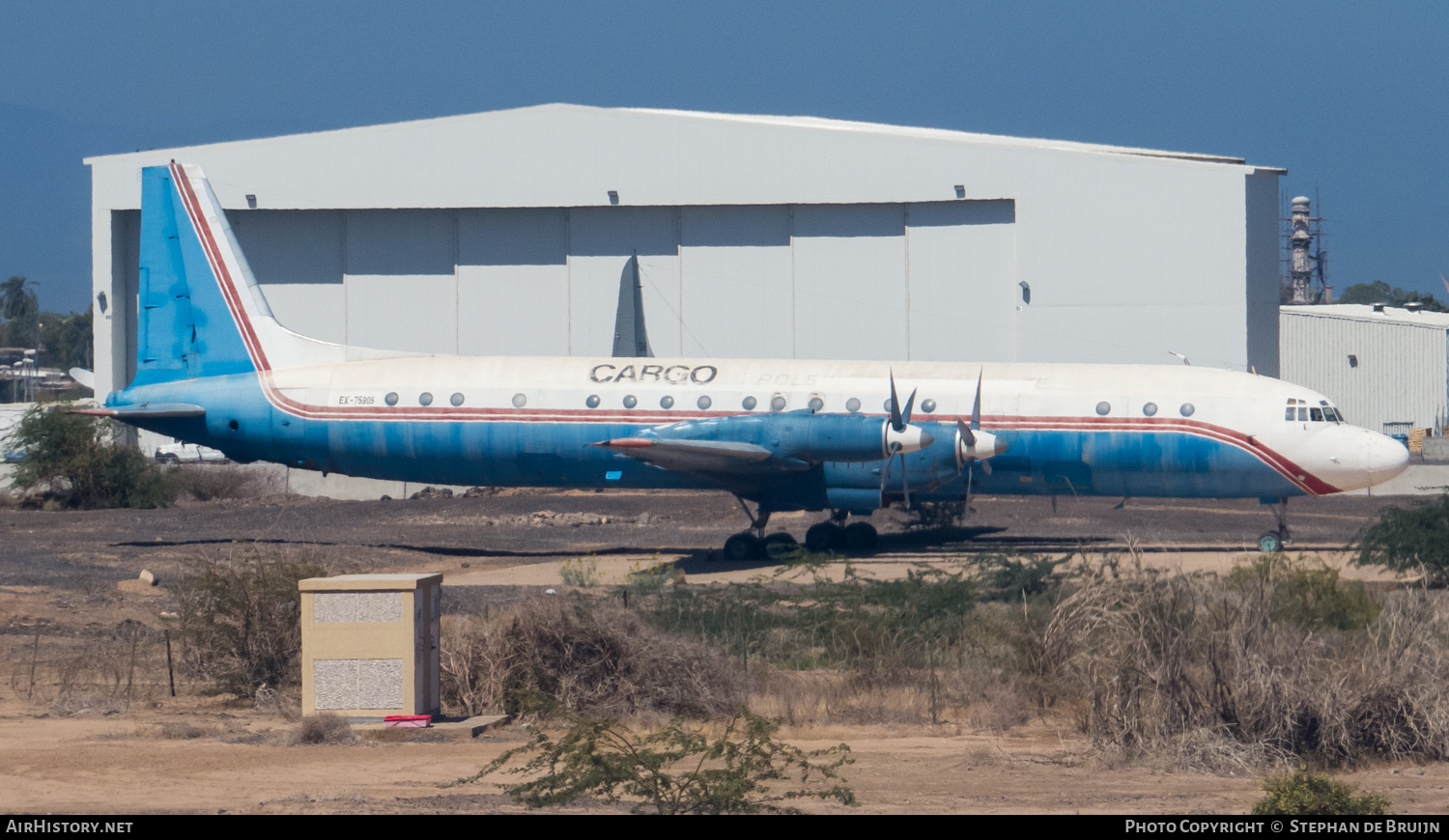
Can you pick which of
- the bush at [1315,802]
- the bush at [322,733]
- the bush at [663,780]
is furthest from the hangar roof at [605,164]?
the bush at [1315,802]

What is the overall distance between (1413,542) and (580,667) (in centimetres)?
1305

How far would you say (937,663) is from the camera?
16375 mm

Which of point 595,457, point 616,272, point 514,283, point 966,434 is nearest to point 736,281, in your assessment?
point 616,272

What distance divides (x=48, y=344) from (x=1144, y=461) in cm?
17489

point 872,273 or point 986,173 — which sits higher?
point 986,173

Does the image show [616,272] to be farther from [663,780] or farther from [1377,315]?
[1377,315]

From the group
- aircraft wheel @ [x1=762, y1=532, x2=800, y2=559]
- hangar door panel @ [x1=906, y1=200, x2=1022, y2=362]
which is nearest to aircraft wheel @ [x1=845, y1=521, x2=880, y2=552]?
aircraft wheel @ [x1=762, y1=532, x2=800, y2=559]

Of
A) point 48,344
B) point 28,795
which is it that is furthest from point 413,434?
point 48,344

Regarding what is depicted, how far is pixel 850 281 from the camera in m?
47.6

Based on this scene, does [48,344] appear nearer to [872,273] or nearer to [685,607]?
[872,273]

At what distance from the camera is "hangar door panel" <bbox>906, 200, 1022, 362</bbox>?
4653 cm

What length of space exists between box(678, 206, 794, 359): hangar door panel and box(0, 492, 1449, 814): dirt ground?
11.2 m

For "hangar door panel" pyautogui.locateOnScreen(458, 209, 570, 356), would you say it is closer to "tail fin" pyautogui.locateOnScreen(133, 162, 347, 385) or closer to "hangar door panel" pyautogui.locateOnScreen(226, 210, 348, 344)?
"hangar door panel" pyautogui.locateOnScreen(226, 210, 348, 344)

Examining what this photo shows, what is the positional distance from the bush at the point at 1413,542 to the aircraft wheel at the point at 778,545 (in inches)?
415
